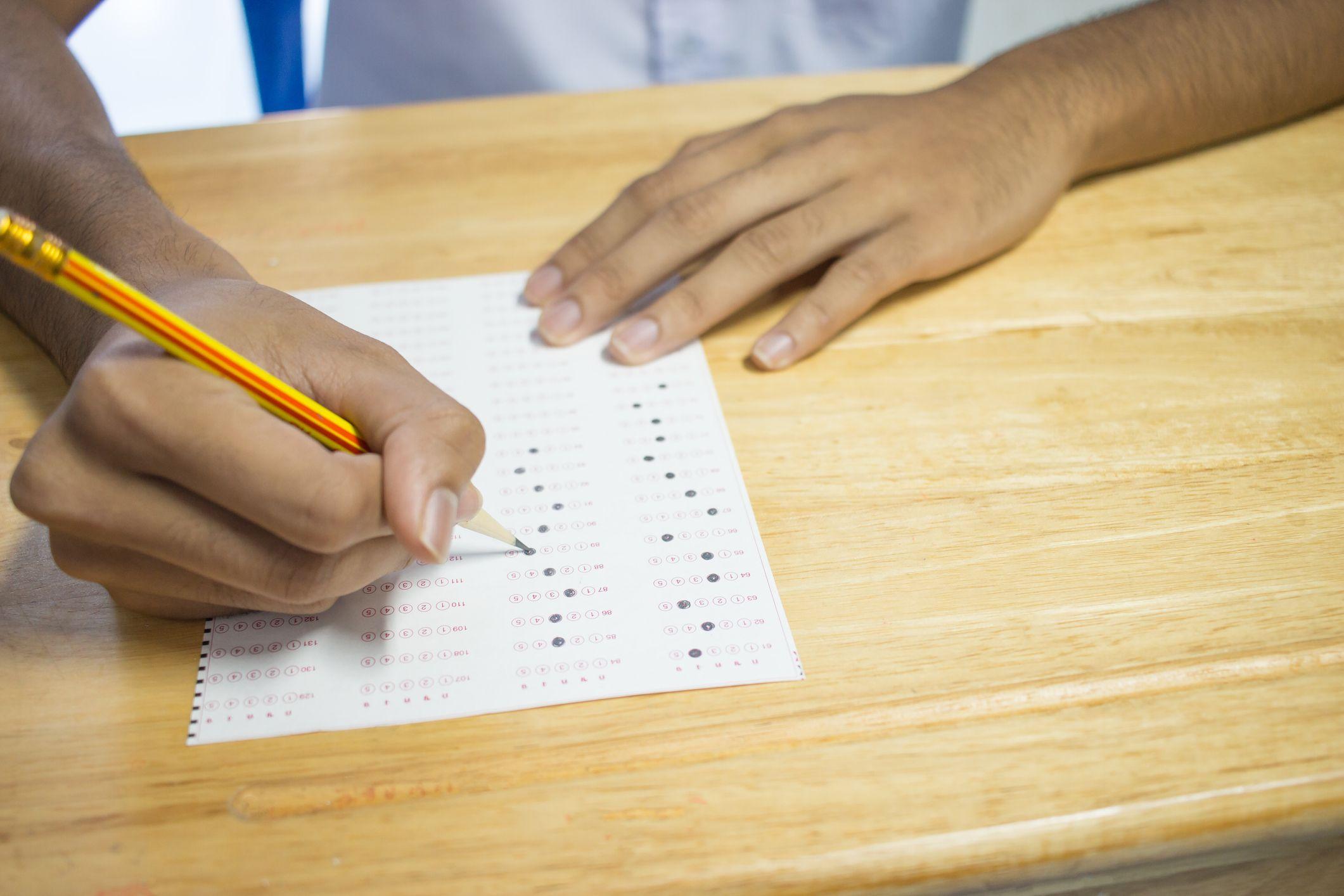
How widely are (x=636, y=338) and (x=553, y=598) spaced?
0.21 meters

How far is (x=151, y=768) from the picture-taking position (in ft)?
1.26

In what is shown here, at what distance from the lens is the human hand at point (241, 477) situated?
357 mm

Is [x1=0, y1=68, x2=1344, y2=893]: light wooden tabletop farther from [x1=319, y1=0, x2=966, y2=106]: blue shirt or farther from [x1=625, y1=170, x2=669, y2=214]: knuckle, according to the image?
[x1=319, y1=0, x2=966, y2=106]: blue shirt

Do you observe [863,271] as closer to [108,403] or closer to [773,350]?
[773,350]

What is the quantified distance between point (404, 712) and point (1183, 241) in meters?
0.62

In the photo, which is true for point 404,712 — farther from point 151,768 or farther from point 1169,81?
point 1169,81

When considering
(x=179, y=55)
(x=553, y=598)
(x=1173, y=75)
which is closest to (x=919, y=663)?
(x=553, y=598)

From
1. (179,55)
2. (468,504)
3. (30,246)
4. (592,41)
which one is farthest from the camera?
(179,55)

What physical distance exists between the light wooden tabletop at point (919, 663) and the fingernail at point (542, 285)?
0.12ft

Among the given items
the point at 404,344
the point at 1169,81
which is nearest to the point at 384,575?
the point at 404,344

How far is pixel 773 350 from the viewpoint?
59cm

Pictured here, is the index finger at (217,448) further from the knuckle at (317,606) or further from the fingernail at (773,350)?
the fingernail at (773,350)

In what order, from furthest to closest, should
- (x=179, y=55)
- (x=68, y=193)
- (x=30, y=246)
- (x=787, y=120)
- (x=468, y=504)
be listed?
(x=179, y=55) → (x=787, y=120) → (x=68, y=193) → (x=468, y=504) → (x=30, y=246)

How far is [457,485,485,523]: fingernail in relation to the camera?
0.42m
